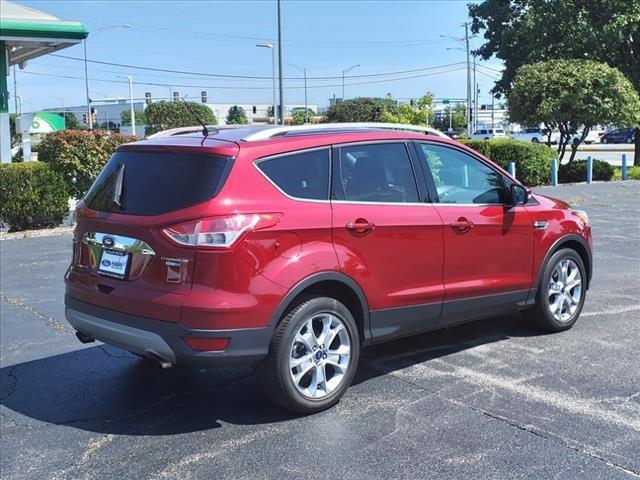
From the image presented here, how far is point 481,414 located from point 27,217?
10.7m

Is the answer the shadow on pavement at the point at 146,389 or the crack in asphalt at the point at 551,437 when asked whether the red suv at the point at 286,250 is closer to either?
the shadow on pavement at the point at 146,389

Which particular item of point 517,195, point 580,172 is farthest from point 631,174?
point 517,195

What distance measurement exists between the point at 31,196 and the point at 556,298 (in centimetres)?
1012

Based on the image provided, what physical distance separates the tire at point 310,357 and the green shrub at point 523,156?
16.6m

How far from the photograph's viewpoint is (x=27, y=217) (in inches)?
502

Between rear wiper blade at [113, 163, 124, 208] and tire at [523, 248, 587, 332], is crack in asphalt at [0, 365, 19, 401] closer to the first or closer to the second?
rear wiper blade at [113, 163, 124, 208]

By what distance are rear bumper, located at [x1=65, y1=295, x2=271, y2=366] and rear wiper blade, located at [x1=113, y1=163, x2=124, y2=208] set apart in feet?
2.29

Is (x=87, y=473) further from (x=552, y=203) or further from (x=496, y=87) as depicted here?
(x=496, y=87)

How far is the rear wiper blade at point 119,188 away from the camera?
4.35 metres

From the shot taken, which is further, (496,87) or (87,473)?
(496,87)

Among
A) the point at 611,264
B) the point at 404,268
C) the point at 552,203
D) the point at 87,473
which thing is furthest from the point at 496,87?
the point at 87,473

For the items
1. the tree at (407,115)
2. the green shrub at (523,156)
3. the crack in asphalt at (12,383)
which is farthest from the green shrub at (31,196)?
the tree at (407,115)

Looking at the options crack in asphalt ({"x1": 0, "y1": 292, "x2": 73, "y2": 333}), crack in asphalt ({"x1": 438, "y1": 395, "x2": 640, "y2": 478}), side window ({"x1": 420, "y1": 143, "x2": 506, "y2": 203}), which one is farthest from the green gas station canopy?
crack in asphalt ({"x1": 438, "y1": 395, "x2": 640, "y2": 478})

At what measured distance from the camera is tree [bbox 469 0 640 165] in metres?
22.0
